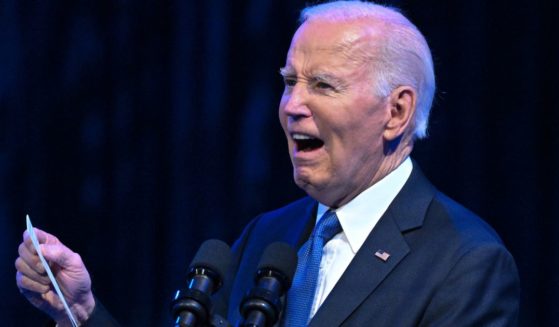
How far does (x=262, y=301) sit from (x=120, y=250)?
5.41 ft

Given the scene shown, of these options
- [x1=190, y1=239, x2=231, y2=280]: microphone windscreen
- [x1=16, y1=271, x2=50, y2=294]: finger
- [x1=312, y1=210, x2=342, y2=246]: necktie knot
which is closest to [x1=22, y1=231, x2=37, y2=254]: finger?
[x1=16, y1=271, x2=50, y2=294]: finger

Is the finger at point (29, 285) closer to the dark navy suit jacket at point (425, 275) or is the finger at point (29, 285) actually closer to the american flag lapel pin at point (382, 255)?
the dark navy suit jacket at point (425, 275)

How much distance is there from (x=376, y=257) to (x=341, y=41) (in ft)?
1.59

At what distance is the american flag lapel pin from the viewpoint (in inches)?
85.4

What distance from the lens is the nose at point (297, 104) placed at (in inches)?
86.9

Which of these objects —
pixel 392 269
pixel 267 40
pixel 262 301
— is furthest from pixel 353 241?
pixel 267 40

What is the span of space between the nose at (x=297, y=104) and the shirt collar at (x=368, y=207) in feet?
0.80

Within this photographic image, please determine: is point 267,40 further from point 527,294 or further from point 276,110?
point 527,294

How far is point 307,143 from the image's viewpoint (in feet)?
7.45

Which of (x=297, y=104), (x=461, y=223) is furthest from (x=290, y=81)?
(x=461, y=223)

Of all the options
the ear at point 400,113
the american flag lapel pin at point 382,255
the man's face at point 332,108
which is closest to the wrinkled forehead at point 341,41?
the man's face at point 332,108

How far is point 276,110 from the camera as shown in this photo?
3268 millimetres

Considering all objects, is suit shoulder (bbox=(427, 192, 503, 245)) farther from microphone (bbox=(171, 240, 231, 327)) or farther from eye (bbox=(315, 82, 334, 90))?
microphone (bbox=(171, 240, 231, 327))

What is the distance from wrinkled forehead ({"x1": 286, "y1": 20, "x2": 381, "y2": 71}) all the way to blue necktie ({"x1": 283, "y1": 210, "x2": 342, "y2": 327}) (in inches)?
14.7
